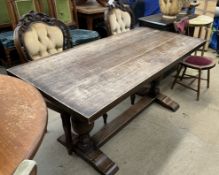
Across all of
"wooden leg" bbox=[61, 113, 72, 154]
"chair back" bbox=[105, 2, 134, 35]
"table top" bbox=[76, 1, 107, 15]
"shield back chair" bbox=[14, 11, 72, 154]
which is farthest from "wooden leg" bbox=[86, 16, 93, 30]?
"wooden leg" bbox=[61, 113, 72, 154]

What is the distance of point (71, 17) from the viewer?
348 cm

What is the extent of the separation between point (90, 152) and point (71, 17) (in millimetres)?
2453

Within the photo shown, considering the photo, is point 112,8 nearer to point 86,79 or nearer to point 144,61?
point 144,61

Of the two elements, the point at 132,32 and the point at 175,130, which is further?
the point at 132,32

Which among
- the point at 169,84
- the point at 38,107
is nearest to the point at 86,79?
the point at 38,107

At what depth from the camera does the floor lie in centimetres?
168

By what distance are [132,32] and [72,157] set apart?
55.4 inches

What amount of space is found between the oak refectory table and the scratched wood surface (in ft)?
0.59

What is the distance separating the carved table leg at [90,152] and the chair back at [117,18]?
125 centimetres

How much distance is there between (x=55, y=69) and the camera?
150cm

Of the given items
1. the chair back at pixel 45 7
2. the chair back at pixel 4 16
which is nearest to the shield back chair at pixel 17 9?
the chair back at pixel 45 7

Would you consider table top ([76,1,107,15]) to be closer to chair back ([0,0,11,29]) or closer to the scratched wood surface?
chair back ([0,0,11,29])

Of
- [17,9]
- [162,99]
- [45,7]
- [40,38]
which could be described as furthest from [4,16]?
[162,99]

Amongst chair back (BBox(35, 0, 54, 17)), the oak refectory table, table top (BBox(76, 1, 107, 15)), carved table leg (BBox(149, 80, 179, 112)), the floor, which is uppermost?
chair back (BBox(35, 0, 54, 17))
